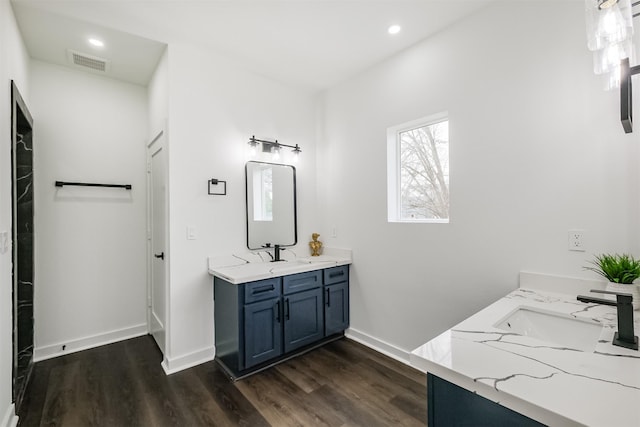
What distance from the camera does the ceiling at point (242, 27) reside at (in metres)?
2.13

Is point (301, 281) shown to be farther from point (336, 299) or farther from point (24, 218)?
point (24, 218)

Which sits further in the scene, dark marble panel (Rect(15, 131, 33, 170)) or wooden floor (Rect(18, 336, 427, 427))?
dark marble panel (Rect(15, 131, 33, 170))

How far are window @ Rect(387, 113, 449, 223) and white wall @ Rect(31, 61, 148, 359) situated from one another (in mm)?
2721

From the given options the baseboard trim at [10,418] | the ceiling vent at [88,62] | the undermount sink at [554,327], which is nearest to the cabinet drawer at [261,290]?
the baseboard trim at [10,418]

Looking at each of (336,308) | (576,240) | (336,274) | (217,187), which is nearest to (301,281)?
(336,274)

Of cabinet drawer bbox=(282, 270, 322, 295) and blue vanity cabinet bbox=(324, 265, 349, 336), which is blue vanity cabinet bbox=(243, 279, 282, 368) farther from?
blue vanity cabinet bbox=(324, 265, 349, 336)

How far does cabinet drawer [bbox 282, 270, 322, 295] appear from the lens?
8.73ft

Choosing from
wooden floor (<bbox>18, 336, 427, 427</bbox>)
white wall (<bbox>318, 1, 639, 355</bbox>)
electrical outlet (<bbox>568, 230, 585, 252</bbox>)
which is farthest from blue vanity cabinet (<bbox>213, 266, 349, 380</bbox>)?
electrical outlet (<bbox>568, 230, 585, 252</bbox>)

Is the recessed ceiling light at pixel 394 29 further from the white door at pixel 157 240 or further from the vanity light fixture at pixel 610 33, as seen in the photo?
the white door at pixel 157 240

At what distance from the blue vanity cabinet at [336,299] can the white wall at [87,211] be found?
2064mm

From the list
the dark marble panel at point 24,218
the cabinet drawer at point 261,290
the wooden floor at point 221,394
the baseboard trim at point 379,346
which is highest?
the dark marble panel at point 24,218

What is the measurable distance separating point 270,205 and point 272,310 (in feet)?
3.62

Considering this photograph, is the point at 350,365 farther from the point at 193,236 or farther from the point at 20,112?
the point at 20,112

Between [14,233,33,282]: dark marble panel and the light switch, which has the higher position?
the light switch
